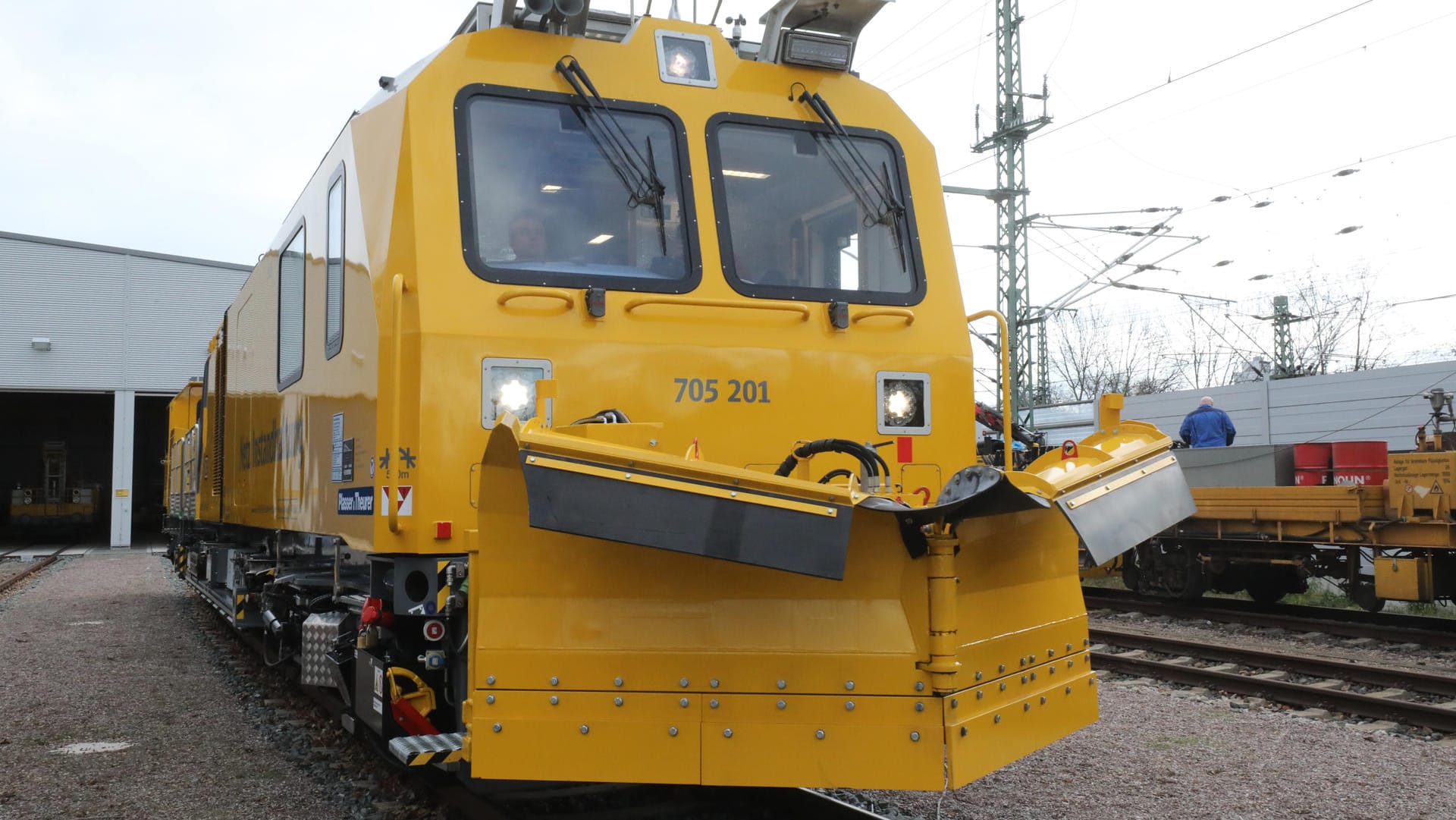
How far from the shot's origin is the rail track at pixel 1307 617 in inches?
371

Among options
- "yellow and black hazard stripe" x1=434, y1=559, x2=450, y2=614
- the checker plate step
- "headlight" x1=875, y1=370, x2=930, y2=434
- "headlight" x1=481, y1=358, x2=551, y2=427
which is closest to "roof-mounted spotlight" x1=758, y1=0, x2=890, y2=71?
"headlight" x1=875, y1=370, x2=930, y2=434

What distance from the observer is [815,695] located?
3.36 m

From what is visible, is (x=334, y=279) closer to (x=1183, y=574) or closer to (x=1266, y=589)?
(x=1183, y=574)

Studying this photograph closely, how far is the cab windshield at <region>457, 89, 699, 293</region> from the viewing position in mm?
4098

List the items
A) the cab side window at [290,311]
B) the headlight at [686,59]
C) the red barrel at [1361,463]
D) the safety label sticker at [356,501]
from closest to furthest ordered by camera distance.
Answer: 1. the safety label sticker at [356,501]
2. the headlight at [686,59]
3. the cab side window at [290,311]
4. the red barrel at [1361,463]

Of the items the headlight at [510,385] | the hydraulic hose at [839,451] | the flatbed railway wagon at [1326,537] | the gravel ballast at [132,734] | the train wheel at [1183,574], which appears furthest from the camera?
the train wheel at [1183,574]

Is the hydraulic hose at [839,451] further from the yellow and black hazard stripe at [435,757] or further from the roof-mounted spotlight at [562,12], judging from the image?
the roof-mounted spotlight at [562,12]

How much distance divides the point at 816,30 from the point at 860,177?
2.17 ft

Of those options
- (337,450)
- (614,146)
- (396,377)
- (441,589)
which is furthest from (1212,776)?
(337,450)

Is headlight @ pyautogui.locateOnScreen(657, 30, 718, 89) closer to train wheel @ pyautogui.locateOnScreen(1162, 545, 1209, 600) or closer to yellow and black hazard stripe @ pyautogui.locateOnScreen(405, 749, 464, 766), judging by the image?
yellow and black hazard stripe @ pyautogui.locateOnScreen(405, 749, 464, 766)

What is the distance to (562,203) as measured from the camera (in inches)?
167

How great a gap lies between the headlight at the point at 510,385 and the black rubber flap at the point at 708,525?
925 mm

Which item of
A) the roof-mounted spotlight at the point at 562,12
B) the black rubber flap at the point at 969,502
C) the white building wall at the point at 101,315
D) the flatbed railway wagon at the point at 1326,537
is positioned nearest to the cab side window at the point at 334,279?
the roof-mounted spotlight at the point at 562,12

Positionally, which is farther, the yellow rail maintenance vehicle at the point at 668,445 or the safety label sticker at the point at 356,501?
the safety label sticker at the point at 356,501
